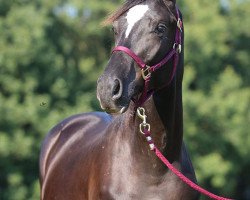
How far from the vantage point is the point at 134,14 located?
477 centimetres

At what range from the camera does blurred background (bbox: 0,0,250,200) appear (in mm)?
20547

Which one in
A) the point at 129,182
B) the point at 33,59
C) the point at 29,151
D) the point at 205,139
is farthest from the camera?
the point at 205,139

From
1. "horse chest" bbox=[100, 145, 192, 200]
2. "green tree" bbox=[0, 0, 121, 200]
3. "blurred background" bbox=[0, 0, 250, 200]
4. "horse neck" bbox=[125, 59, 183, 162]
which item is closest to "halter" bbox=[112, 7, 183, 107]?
"horse neck" bbox=[125, 59, 183, 162]

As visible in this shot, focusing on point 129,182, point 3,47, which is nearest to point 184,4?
point 3,47

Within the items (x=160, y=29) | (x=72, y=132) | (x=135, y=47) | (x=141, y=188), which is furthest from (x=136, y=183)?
(x=72, y=132)

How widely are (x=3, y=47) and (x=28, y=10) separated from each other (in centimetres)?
228

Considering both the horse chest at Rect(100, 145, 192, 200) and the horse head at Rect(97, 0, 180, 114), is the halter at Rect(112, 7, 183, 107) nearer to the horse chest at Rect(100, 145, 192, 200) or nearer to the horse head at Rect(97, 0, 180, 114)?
the horse head at Rect(97, 0, 180, 114)

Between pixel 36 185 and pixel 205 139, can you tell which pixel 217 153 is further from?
pixel 36 185

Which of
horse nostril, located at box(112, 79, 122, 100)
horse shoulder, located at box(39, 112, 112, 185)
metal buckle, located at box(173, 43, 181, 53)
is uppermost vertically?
horse nostril, located at box(112, 79, 122, 100)

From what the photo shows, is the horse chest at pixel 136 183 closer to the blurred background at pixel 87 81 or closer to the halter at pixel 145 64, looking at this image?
the halter at pixel 145 64

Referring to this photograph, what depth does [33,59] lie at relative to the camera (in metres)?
21.8

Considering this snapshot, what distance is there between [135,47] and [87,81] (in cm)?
2078

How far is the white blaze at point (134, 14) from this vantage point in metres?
4.74

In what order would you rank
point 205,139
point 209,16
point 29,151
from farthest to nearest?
1. point 209,16
2. point 205,139
3. point 29,151
